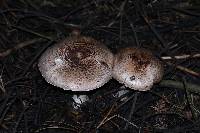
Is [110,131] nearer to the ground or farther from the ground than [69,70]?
nearer to the ground

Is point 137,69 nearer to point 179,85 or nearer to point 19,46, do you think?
point 179,85

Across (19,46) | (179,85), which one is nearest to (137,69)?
(179,85)

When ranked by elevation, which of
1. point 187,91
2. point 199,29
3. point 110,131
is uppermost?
point 199,29

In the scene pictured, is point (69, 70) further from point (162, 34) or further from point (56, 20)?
point (162, 34)

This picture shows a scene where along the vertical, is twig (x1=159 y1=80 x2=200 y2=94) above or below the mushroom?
below

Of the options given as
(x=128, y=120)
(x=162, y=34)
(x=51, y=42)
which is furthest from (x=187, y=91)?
(x=51, y=42)

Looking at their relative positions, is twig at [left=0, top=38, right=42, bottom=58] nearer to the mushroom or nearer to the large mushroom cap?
the large mushroom cap

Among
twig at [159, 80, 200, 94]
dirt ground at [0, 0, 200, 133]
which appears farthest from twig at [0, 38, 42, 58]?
twig at [159, 80, 200, 94]
